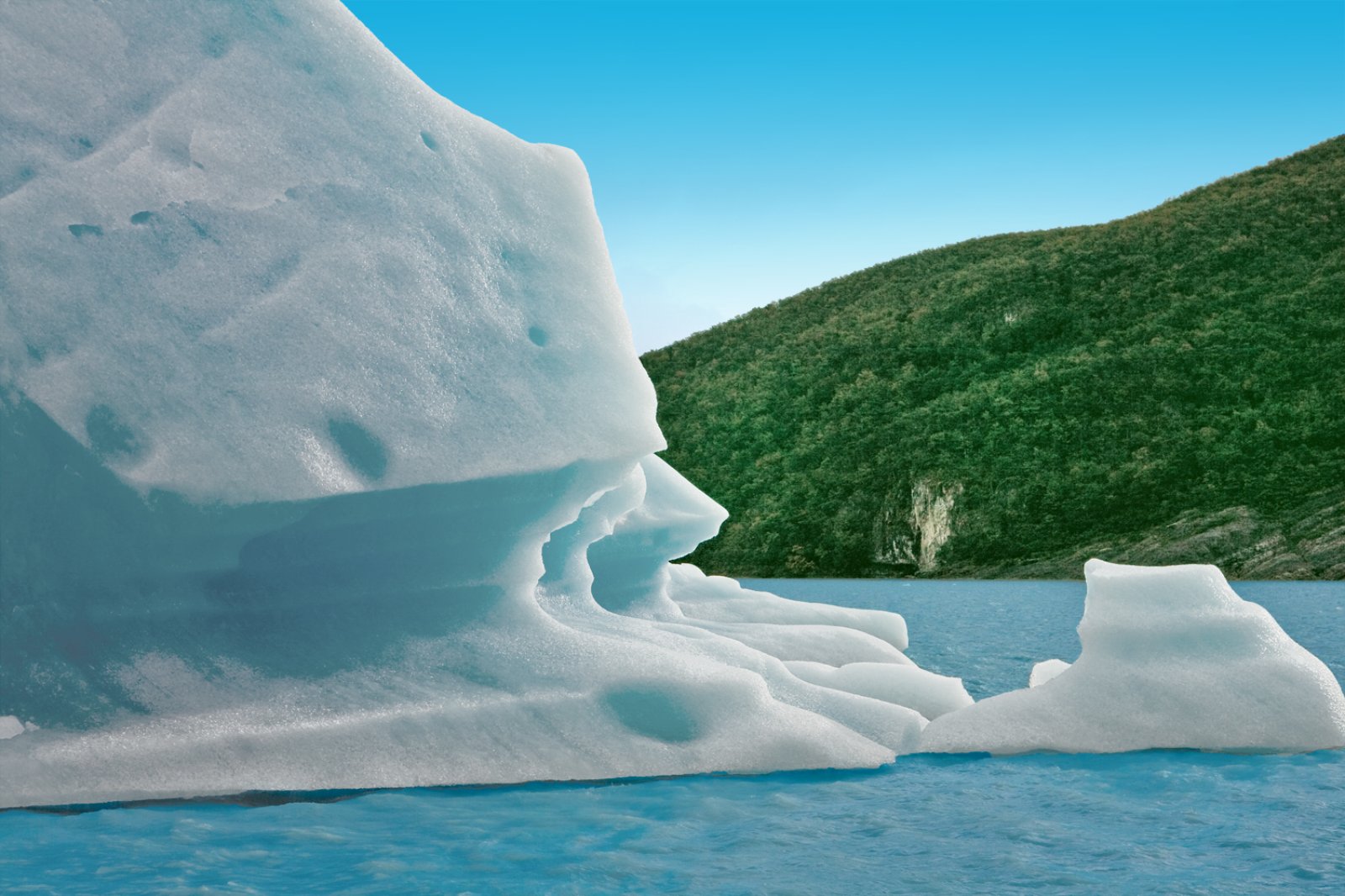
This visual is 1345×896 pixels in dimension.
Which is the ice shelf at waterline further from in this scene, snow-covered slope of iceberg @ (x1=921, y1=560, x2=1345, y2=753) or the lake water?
the lake water

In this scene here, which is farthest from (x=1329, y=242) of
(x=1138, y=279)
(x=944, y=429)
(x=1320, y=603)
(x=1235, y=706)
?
(x=1235, y=706)

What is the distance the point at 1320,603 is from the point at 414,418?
3050 cm

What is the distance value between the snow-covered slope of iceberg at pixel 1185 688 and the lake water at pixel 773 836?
0.19 m

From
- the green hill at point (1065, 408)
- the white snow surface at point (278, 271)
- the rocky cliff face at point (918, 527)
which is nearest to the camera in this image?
the white snow surface at point (278, 271)

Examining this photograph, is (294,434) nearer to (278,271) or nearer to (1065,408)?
(278,271)

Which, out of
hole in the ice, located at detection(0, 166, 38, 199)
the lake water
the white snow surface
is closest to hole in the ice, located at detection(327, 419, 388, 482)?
the white snow surface

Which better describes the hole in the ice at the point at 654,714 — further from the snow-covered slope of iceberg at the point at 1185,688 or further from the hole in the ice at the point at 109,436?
the hole in the ice at the point at 109,436

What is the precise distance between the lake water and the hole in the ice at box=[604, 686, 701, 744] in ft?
1.05

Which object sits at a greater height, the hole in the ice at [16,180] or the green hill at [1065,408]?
the green hill at [1065,408]

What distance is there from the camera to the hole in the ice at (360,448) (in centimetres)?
754

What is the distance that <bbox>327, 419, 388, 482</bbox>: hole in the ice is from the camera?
7543 mm

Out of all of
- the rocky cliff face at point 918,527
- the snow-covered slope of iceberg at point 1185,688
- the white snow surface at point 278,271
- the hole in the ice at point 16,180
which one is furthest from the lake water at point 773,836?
the rocky cliff face at point 918,527

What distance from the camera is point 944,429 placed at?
6341cm

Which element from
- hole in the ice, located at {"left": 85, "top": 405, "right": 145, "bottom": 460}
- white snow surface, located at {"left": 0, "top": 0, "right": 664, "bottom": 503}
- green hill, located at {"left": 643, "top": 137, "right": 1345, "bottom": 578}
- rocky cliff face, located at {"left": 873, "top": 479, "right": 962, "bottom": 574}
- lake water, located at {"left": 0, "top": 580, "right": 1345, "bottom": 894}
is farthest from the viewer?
rocky cliff face, located at {"left": 873, "top": 479, "right": 962, "bottom": 574}
